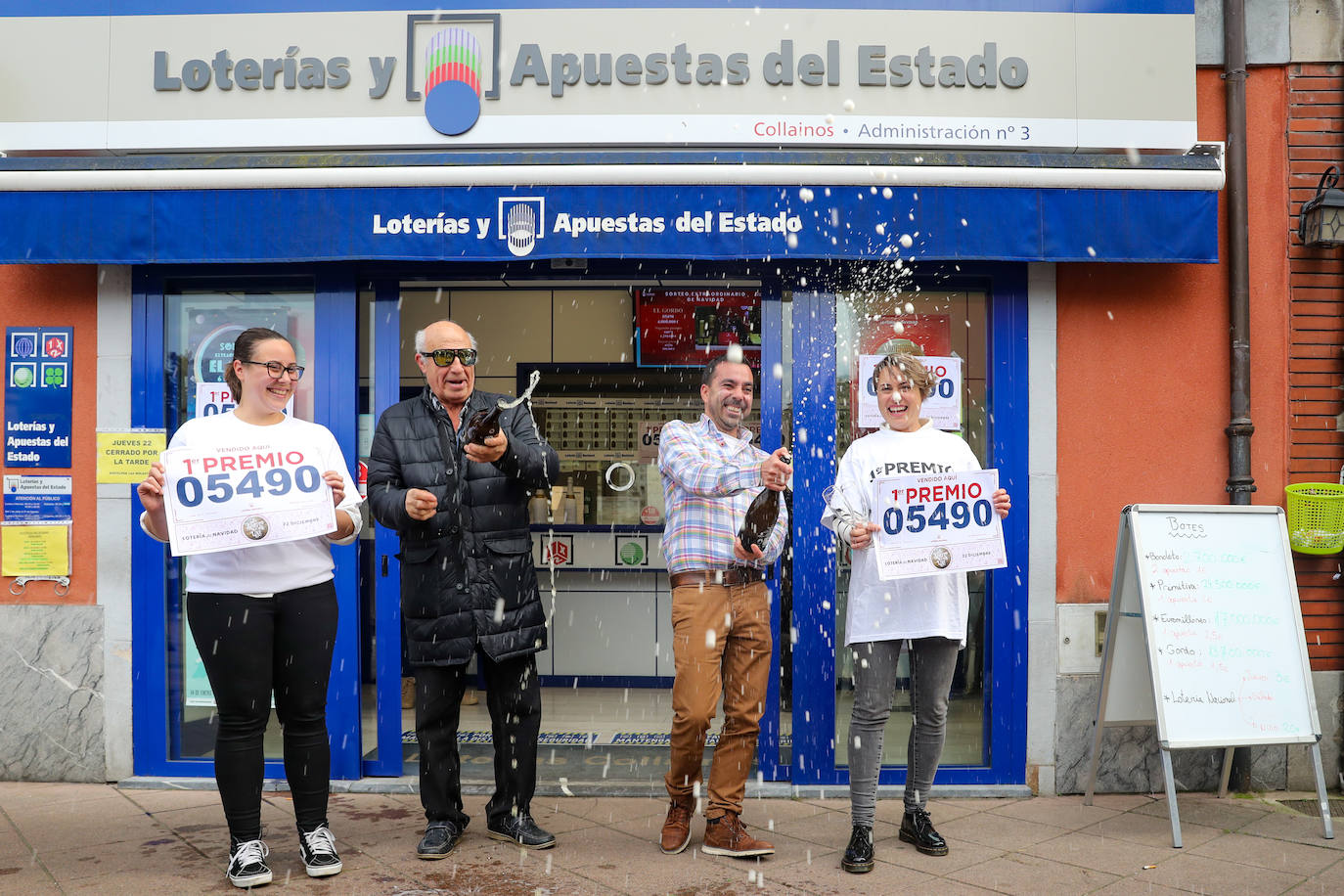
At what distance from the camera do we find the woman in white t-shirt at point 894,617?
4121 mm

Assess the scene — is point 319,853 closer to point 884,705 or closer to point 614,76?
point 884,705

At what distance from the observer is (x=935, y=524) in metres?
4.09

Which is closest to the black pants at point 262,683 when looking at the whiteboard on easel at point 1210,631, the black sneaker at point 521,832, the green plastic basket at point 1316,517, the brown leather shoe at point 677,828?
the black sneaker at point 521,832

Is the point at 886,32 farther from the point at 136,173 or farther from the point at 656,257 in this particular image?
the point at 136,173

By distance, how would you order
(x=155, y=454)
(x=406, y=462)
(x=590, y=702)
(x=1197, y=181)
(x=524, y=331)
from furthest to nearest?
(x=524, y=331) < (x=590, y=702) < (x=155, y=454) < (x=1197, y=181) < (x=406, y=462)

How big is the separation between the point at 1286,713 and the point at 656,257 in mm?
3480

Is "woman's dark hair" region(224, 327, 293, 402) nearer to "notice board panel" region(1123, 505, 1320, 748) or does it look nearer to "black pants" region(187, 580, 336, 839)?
"black pants" region(187, 580, 336, 839)

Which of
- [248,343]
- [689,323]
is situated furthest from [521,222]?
[689,323]

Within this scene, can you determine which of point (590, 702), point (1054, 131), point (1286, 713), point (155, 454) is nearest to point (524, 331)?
point (590, 702)

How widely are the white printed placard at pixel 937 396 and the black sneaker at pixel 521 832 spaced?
8.16ft

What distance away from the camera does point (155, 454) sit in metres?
5.33

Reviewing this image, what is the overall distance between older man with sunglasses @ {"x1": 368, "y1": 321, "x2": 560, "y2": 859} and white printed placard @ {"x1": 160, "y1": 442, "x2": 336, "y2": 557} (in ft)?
0.91

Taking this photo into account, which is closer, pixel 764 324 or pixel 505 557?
pixel 505 557

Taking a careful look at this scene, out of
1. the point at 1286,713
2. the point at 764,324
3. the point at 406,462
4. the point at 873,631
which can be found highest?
the point at 764,324
